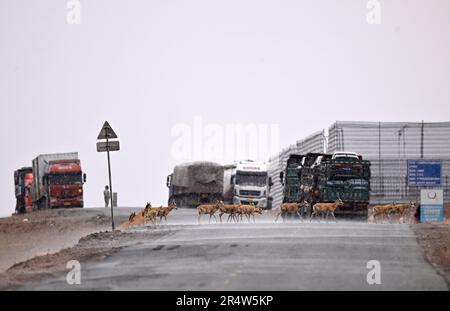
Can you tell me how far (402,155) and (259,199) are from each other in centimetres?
956

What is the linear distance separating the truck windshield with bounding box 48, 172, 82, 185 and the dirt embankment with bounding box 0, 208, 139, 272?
7348 millimetres

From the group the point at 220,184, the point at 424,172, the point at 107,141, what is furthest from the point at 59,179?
the point at 107,141

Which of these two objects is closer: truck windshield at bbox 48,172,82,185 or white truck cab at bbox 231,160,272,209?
white truck cab at bbox 231,160,272,209

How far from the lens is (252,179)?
73.3 m

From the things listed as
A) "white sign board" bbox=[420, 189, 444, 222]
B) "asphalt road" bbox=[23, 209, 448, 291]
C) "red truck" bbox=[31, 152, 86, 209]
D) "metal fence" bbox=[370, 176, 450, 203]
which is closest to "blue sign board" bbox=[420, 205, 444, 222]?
"white sign board" bbox=[420, 189, 444, 222]

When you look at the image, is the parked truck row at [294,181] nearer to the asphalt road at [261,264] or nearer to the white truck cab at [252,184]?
the white truck cab at [252,184]

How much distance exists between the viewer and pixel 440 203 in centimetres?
5016

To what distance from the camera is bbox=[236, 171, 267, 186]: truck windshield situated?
73188 millimetres

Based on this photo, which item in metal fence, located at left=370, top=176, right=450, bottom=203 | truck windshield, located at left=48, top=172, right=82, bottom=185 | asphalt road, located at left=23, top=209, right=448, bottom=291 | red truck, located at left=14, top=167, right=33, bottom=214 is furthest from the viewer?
red truck, located at left=14, top=167, right=33, bottom=214

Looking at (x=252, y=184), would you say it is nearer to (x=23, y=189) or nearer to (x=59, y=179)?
(x=59, y=179)

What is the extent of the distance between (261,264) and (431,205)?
29225 mm

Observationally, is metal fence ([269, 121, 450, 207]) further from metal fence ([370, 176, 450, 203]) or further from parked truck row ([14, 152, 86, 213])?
parked truck row ([14, 152, 86, 213])
